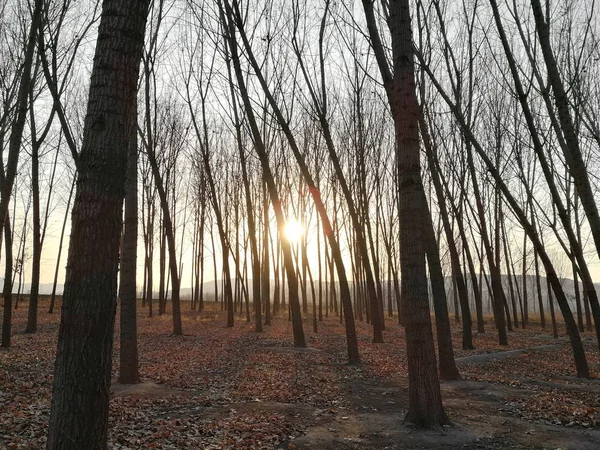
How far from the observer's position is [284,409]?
6.33 m

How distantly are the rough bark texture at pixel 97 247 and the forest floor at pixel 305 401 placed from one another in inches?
82.8

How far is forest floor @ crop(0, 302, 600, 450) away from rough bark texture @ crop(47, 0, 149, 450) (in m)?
2.10

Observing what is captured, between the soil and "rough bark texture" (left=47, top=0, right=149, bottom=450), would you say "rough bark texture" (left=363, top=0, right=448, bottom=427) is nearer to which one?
the soil

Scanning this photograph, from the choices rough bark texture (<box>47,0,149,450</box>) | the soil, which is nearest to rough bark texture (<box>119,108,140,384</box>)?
the soil

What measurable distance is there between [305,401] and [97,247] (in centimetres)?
533

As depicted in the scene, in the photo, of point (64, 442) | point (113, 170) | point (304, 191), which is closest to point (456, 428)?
point (64, 442)

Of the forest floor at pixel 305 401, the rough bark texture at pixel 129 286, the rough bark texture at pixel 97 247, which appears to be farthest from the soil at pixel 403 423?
the rough bark texture at pixel 97 247

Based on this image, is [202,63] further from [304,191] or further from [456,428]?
[456,428]

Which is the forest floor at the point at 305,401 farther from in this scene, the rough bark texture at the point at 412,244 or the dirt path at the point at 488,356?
the rough bark texture at the point at 412,244

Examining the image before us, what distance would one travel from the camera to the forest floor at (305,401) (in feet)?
15.8

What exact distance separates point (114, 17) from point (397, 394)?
7154mm

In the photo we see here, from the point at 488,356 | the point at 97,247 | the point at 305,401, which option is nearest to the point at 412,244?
the point at 305,401

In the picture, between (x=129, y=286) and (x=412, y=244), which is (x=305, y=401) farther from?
(x=129, y=286)

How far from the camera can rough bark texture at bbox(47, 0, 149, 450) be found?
2514 millimetres
